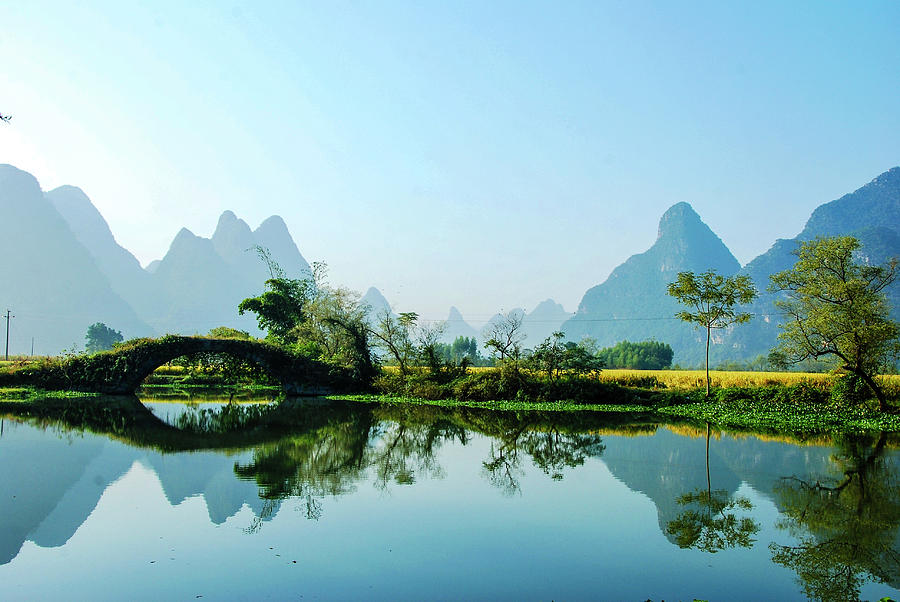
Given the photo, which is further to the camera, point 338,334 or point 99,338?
point 99,338

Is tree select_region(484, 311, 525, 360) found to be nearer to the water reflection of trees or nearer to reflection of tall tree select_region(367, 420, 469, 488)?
the water reflection of trees

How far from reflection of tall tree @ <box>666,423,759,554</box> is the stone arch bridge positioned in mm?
26852

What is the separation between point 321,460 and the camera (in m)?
13.9

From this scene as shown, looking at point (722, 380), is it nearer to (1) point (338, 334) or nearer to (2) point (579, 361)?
(2) point (579, 361)

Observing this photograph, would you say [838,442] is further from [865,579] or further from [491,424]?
[865,579]

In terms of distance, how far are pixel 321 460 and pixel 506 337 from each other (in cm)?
1666

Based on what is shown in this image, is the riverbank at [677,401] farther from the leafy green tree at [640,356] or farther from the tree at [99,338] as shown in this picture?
the tree at [99,338]

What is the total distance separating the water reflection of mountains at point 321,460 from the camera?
33.7 feet

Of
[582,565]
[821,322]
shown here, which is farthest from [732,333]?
[582,565]

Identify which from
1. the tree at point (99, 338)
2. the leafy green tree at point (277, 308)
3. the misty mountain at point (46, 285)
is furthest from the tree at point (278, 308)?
the misty mountain at point (46, 285)

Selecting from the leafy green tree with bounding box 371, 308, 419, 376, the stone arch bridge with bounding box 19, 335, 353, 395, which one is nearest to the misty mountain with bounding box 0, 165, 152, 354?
the stone arch bridge with bounding box 19, 335, 353, 395

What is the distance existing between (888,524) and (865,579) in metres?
2.75

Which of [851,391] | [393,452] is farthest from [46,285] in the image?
[851,391]

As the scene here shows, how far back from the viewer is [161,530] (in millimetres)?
8820
